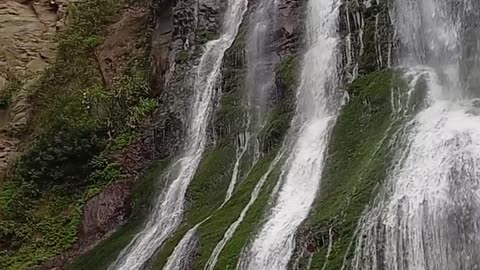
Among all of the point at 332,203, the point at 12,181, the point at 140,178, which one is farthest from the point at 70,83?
the point at 332,203

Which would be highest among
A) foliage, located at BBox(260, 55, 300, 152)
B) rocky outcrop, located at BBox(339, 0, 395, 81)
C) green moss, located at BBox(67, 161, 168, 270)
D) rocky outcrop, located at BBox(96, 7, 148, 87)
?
rocky outcrop, located at BBox(96, 7, 148, 87)

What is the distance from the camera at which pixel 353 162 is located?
47.2 feet

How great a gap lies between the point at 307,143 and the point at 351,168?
2.08 meters

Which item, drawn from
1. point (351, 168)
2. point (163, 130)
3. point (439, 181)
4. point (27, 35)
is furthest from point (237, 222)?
point (27, 35)

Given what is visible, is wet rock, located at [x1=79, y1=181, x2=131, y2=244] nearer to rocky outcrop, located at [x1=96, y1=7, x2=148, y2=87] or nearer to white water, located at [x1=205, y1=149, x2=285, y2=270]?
white water, located at [x1=205, y1=149, x2=285, y2=270]

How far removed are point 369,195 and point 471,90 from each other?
13.1 ft

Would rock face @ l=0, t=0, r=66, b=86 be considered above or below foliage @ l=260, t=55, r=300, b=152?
above

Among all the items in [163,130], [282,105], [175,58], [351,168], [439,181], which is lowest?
[439,181]

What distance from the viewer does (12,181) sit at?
2438cm

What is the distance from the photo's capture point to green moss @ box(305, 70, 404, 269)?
12320 mm

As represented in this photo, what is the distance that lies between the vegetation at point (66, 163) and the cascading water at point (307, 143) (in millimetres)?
6398

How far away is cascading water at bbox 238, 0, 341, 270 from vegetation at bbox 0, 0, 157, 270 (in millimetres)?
6398

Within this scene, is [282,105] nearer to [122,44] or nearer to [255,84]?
[255,84]

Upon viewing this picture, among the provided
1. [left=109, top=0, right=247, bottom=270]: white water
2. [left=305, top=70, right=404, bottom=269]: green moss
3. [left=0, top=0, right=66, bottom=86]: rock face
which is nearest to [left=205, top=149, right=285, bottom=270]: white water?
[left=305, top=70, right=404, bottom=269]: green moss
